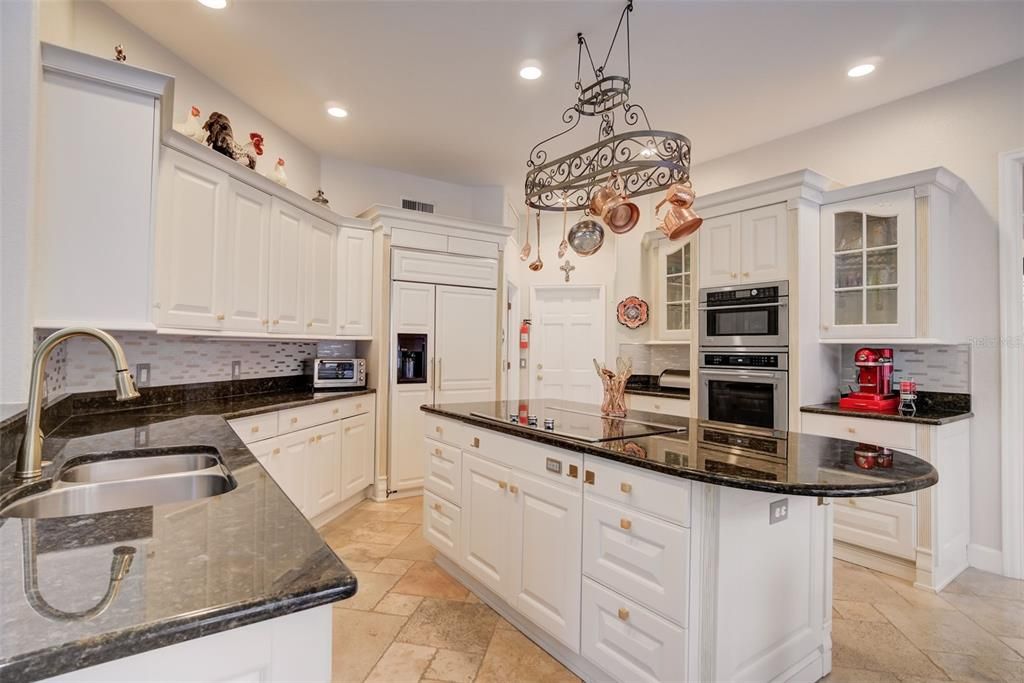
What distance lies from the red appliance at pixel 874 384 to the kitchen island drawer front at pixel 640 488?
2.19 m

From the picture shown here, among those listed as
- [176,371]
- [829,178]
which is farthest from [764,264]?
[176,371]

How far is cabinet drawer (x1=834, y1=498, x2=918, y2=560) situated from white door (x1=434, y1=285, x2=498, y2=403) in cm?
277

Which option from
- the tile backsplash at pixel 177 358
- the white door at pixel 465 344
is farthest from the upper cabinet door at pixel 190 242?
the white door at pixel 465 344

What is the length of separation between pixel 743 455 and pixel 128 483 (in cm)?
193

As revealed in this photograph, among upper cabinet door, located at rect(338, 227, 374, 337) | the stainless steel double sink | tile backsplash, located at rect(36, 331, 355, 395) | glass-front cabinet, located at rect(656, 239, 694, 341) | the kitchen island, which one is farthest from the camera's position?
glass-front cabinet, located at rect(656, 239, 694, 341)

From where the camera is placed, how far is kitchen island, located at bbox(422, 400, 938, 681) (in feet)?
4.91

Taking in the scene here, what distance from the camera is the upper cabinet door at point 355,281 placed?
3918mm

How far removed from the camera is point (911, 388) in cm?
290

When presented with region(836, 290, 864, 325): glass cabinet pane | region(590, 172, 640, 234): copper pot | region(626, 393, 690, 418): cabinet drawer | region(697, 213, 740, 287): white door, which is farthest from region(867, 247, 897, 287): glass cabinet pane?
region(590, 172, 640, 234): copper pot

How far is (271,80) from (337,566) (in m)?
3.30

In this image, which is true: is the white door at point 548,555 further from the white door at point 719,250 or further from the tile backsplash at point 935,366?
the tile backsplash at point 935,366

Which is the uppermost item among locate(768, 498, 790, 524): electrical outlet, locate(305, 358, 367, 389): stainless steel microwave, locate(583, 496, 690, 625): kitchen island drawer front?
locate(305, 358, 367, 389): stainless steel microwave

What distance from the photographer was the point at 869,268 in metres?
3.14

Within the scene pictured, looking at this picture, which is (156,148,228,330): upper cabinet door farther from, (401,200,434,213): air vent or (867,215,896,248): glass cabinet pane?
(867,215,896,248): glass cabinet pane
